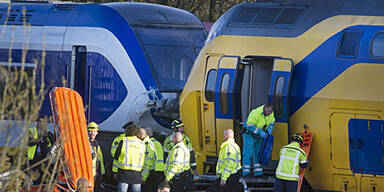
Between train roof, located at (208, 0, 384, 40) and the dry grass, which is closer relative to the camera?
the dry grass

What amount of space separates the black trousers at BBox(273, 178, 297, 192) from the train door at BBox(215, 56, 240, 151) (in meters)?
1.42

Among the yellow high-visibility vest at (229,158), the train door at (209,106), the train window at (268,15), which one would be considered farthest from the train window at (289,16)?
the yellow high-visibility vest at (229,158)

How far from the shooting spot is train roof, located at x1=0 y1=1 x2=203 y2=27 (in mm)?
14047

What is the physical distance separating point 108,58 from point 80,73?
0.73 meters

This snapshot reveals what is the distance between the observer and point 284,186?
413 inches

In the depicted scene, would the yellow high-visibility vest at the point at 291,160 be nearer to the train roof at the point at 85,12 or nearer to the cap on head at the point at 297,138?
the cap on head at the point at 297,138

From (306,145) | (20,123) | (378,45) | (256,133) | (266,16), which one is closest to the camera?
(20,123)

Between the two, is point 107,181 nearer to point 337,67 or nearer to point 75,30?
point 75,30

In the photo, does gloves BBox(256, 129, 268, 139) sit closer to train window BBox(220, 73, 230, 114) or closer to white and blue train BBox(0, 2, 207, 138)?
train window BBox(220, 73, 230, 114)

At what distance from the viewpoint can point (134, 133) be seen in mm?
10758

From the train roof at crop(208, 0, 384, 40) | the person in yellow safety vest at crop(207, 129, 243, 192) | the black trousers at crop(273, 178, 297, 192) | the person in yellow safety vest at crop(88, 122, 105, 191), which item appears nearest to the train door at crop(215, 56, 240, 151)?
the train roof at crop(208, 0, 384, 40)

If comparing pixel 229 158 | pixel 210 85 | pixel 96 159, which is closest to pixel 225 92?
pixel 210 85

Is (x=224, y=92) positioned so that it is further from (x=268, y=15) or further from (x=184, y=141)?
(x=268, y=15)

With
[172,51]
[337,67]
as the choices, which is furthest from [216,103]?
[172,51]
